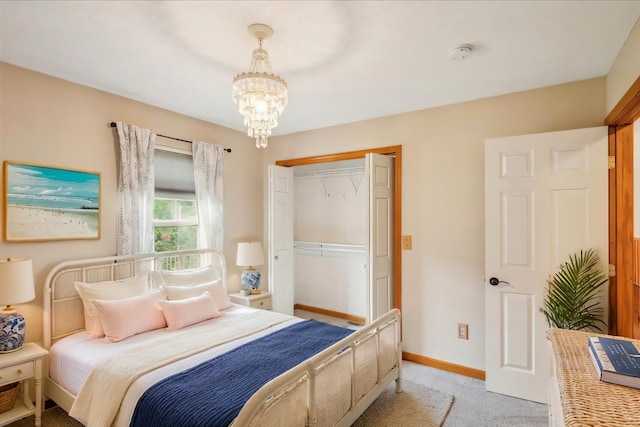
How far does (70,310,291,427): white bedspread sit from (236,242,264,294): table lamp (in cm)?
124

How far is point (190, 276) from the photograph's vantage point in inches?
128

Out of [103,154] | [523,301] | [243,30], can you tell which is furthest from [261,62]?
[523,301]

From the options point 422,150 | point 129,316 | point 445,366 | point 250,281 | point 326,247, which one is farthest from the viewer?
point 326,247

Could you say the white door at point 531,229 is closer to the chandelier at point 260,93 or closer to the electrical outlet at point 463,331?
the electrical outlet at point 463,331

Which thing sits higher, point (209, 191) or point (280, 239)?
point (209, 191)

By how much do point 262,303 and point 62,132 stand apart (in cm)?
254

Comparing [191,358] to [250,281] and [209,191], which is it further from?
[209,191]

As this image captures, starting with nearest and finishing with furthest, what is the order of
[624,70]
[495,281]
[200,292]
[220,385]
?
1. [220,385]
2. [624,70]
3. [495,281]
4. [200,292]

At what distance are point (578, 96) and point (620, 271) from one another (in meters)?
1.40

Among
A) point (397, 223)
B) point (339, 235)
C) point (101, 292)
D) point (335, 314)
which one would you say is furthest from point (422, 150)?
point (101, 292)

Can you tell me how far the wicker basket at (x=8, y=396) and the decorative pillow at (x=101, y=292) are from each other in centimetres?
51

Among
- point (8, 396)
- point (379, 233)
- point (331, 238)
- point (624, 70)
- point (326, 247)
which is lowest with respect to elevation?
point (8, 396)

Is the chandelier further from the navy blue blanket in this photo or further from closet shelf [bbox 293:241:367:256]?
closet shelf [bbox 293:241:367:256]

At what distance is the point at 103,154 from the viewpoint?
2951 mm
